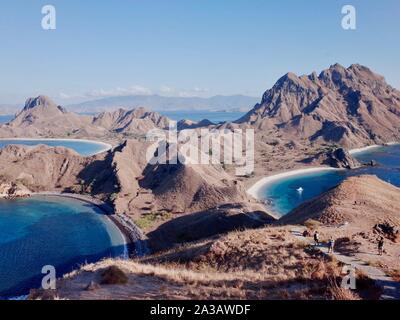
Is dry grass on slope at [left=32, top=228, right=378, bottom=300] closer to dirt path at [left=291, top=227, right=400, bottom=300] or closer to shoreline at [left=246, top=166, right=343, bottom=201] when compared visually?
dirt path at [left=291, top=227, right=400, bottom=300]

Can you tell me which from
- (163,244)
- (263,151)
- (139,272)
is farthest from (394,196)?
(263,151)

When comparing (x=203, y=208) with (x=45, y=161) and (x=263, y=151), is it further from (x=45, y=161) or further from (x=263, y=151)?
(x=263, y=151)

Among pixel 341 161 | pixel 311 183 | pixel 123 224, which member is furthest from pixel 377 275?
pixel 341 161

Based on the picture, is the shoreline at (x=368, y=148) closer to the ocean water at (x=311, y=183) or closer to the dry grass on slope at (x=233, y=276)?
the ocean water at (x=311, y=183)

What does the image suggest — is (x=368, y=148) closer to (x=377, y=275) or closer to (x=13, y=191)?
(x=13, y=191)

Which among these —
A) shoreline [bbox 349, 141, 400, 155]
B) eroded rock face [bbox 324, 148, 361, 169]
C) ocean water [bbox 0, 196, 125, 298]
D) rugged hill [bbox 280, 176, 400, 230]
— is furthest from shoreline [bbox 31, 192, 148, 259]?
shoreline [bbox 349, 141, 400, 155]
